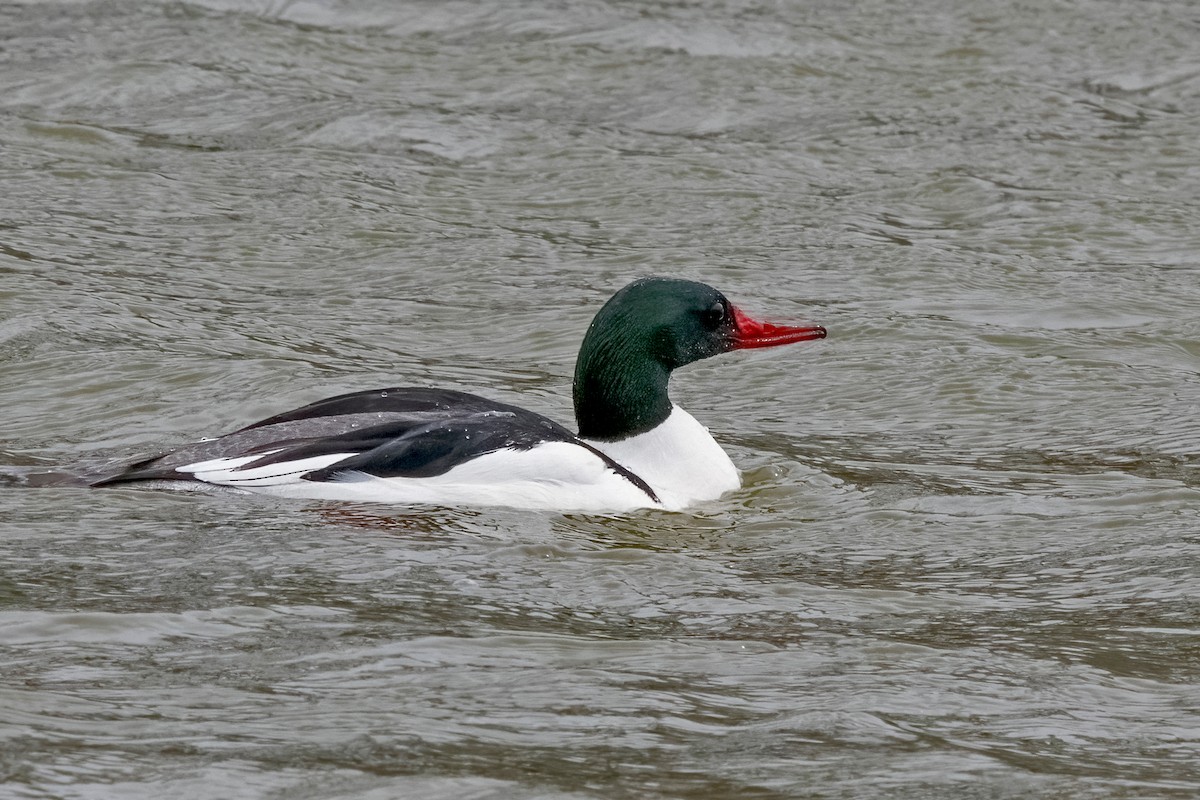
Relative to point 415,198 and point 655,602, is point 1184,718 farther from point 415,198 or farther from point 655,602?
point 415,198

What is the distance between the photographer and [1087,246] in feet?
37.4

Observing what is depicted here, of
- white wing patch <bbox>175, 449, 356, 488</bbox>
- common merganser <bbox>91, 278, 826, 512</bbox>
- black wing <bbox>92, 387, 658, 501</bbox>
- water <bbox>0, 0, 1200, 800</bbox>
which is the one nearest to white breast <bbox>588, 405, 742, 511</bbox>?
common merganser <bbox>91, 278, 826, 512</bbox>

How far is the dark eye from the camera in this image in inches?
313

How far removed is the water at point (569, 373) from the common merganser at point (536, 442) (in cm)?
15

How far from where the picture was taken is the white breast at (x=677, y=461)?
7789 mm

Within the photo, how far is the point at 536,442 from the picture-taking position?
24.0 ft

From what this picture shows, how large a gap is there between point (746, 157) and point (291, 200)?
288 cm

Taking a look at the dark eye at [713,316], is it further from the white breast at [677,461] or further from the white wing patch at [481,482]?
the white wing patch at [481,482]

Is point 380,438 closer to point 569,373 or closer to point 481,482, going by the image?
point 481,482

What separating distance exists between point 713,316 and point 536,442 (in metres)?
1.08

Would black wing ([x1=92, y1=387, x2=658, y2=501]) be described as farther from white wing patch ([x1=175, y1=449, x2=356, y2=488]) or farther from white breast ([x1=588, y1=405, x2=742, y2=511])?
white breast ([x1=588, y1=405, x2=742, y2=511])

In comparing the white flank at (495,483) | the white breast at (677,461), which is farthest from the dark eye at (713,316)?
the white flank at (495,483)

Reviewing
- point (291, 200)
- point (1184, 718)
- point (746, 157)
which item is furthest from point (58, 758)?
point (746, 157)

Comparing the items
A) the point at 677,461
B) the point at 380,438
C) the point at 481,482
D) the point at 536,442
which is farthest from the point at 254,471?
the point at 677,461
